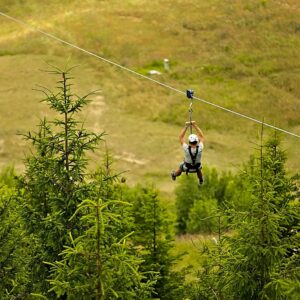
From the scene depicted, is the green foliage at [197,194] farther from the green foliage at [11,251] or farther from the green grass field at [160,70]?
the green foliage at [11,251]

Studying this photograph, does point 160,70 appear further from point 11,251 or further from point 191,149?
point 11,251

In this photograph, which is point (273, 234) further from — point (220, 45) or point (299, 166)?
point (220, 45)

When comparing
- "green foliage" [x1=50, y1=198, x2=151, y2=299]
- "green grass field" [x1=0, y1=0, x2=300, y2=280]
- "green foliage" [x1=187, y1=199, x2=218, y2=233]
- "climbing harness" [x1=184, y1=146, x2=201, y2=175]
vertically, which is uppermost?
"green grass field" [x1=0, y1=0, x2=300, y2=280]

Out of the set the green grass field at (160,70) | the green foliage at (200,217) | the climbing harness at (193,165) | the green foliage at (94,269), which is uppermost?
the green grass field at (160,70)

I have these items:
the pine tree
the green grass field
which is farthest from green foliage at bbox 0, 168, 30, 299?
the green grass field

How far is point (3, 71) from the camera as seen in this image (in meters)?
68.2

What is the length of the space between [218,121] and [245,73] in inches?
470

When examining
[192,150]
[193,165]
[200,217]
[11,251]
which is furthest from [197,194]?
[11,251]

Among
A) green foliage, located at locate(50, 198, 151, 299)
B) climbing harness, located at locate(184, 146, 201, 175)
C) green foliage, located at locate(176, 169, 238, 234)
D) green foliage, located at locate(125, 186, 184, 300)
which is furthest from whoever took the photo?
green foliage, located at locate(176, 169, 238, 234)

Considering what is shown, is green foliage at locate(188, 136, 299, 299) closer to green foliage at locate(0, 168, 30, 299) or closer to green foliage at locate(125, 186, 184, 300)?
green foliage at locate(0, 168, 30, 299)

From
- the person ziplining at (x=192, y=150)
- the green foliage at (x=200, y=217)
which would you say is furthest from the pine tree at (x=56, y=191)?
the green foliage at (x=200, y=217)

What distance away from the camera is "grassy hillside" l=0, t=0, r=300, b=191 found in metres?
56.3

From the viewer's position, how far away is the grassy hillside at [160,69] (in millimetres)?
56344

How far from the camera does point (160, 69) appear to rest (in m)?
71.7
